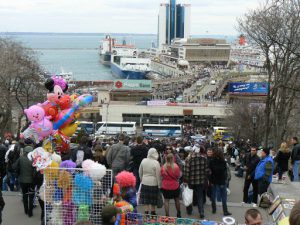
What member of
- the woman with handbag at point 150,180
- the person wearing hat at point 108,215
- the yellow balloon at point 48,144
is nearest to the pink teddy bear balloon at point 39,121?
the yellow balloon at point 48,144

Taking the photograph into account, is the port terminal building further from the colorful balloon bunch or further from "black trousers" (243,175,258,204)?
the colorful balloon bunch

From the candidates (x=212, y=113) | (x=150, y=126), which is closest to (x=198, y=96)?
(x=212, y=113)

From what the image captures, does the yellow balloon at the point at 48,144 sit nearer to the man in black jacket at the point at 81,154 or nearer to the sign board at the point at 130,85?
the man in black jacket at the point at 81,154

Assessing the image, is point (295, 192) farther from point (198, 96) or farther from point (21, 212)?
point (198, 96)

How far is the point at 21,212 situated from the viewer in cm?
871

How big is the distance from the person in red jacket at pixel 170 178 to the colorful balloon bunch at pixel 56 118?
225 centimetres

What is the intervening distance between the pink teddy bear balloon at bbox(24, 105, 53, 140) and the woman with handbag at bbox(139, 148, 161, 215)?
6.57 feet

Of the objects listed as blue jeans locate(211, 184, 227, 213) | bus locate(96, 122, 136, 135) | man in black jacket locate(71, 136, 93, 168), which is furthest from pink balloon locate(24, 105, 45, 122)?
bus locate(96, 122, 136, 135)

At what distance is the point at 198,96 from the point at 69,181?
8118 centimetres

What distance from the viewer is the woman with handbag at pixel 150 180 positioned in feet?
26.3

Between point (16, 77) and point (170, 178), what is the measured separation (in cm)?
2411

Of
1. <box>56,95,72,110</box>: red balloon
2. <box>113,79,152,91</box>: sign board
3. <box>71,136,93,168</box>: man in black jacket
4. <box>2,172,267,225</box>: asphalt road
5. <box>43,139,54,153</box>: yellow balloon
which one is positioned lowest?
<box>113,79,152,91</box>: sign board

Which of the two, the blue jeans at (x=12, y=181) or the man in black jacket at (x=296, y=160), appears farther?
the man in black jacket at (x=296, y=160)

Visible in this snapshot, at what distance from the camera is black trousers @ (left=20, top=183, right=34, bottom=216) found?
8.44m
